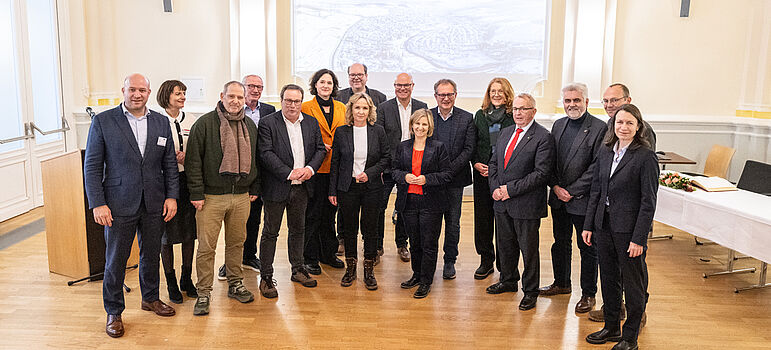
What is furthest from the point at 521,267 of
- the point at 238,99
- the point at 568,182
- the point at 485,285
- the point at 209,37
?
the point at 209,37

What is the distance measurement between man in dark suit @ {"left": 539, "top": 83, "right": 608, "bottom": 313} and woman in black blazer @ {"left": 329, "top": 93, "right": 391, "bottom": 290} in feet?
4.10

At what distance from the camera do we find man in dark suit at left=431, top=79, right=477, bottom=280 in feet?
15.4

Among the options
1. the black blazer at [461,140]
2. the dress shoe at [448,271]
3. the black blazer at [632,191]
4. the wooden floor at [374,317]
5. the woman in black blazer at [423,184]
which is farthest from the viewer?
the dress shoe at [448,271]

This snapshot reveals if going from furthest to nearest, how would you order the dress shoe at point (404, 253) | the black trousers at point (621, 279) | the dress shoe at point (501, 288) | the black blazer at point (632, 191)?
the dress shoe at point (404, 253)
the dress shoe at point (501, 288)
the black trousers at point (621, 279)
the black blazer at point (632, 191)

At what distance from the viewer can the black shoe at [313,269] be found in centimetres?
498

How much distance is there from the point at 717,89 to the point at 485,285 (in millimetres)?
4764

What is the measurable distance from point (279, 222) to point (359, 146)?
2.62 ft

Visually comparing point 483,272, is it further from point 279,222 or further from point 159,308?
point 159,308

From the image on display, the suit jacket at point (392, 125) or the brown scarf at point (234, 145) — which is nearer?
the brown scarf at point (234, 145)

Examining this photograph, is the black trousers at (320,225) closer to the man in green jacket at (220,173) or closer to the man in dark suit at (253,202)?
the man in dark suit at (253,202)

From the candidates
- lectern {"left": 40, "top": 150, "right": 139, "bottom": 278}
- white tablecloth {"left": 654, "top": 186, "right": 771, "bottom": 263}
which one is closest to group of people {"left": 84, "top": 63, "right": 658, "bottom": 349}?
lectern {"left": 40, "top": 150, "right": 139, "bottom": 278}

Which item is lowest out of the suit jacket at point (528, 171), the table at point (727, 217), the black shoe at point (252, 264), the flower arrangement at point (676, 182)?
the black shoe at point (252, 264)

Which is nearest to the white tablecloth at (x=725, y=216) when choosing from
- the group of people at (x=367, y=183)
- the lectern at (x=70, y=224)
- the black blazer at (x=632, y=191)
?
the group of people at (x=367, y=183)

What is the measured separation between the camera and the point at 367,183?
4551mm
